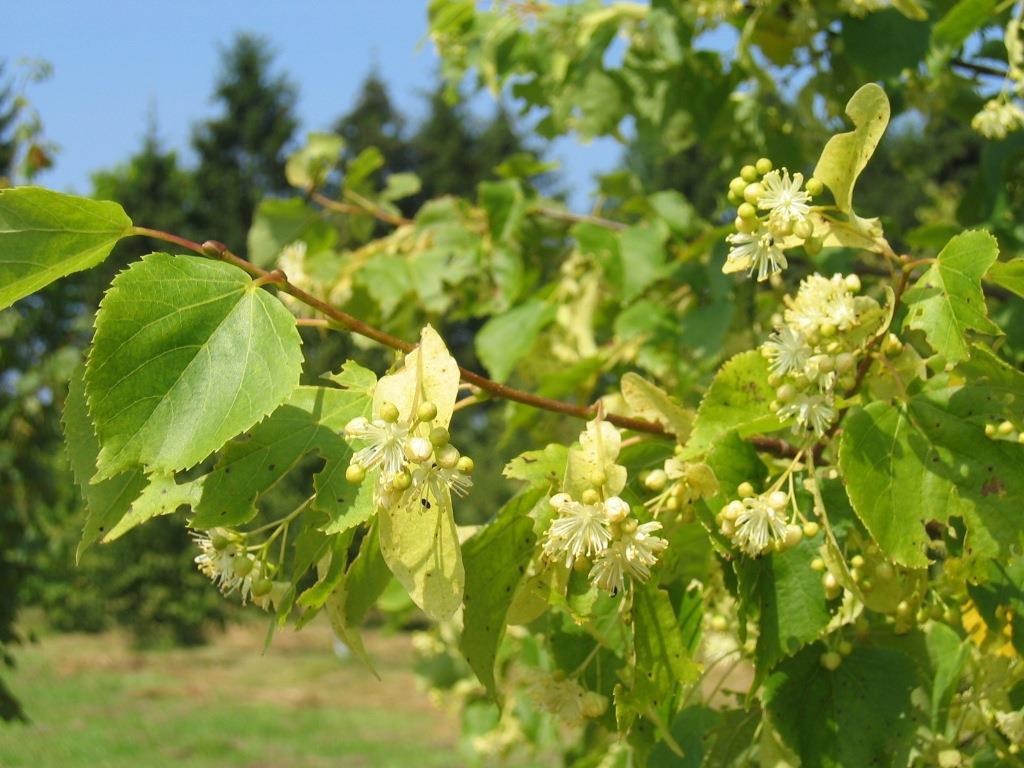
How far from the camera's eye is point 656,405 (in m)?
1.40

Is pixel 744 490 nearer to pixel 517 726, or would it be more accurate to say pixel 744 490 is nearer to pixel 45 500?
pixel 517 726

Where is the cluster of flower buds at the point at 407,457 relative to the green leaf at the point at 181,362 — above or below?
below

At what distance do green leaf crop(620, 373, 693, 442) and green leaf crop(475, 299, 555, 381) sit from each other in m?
1.42

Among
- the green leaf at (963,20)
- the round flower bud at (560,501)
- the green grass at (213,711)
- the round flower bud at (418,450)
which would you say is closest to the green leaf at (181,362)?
the round flower bud at (418,450)

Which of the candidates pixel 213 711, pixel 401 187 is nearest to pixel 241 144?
pixel 213 711

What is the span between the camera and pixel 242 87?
28.3m

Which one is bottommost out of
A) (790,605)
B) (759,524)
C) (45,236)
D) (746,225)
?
(790,605)

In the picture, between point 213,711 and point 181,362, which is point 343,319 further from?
point 213,711

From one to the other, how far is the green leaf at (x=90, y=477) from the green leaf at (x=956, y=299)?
0.91 m

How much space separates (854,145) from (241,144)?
93.1ft

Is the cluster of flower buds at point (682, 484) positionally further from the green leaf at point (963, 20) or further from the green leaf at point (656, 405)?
the green leaf at point (963, 20)

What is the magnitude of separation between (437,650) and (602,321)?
6.66ft

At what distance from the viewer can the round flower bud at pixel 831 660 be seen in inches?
55.2

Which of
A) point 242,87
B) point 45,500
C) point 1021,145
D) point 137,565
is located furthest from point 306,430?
point 242,87
